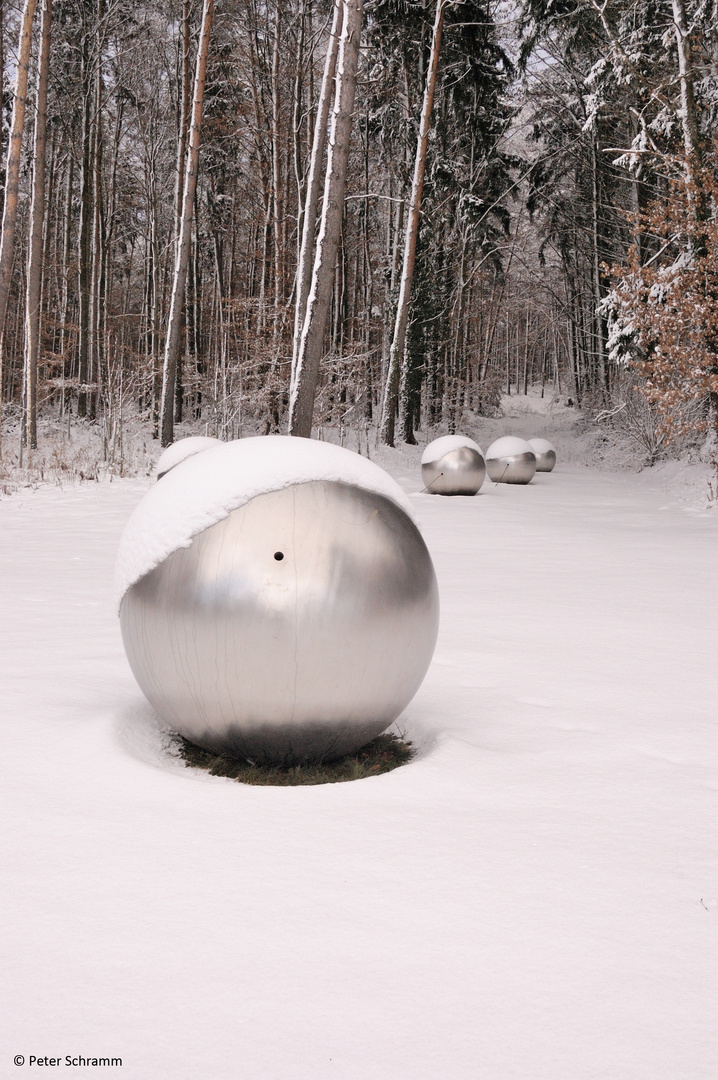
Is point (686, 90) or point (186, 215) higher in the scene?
point (686, 90)

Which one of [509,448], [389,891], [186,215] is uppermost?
[186,215]

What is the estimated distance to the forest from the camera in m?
15.4

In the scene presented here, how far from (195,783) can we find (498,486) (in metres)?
15.3

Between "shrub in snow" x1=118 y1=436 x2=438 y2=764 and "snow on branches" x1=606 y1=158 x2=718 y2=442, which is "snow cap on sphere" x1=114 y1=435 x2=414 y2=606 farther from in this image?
"snow on branches" x1=606 y1=158 x2=718 y2=442

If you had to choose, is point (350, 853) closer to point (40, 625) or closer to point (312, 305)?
point (40, 625)

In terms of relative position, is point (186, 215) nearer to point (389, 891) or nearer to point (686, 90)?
point (686, 90)

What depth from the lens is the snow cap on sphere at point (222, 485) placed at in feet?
10.6

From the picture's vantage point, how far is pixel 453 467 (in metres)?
14.9

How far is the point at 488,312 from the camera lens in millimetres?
38062

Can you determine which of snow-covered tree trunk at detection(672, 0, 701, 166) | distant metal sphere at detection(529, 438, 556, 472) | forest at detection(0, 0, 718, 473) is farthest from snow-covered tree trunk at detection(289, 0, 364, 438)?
distant metal sphere at detection(529, 438, 556, 472)

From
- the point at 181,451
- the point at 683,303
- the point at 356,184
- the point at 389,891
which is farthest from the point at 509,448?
the point at 389,891

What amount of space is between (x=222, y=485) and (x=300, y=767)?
1.11 m

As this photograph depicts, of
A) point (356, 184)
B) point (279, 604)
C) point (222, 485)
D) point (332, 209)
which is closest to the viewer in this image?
point (279, 604)

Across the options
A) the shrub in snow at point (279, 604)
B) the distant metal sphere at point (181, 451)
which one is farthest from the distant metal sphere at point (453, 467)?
the shrub in snow at point (279, 604)
